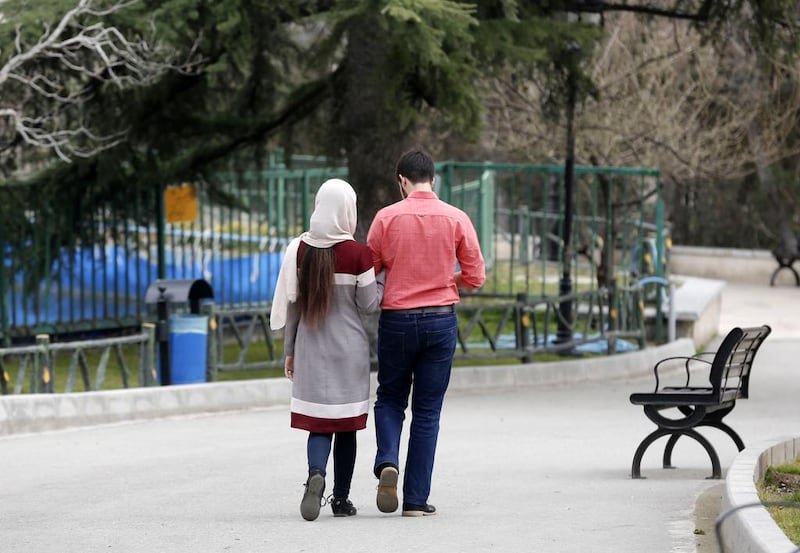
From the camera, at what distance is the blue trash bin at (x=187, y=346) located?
14.1 meters

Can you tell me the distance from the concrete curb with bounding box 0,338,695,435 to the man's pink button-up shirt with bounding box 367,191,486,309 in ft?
17.6

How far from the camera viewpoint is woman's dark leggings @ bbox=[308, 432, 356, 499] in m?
7.32

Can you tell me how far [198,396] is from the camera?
13344mm

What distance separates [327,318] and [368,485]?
82.0 inches

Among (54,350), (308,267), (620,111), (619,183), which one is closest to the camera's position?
(308,267)

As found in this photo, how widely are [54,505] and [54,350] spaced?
14.9 feet

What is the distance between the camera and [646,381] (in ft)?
55.2

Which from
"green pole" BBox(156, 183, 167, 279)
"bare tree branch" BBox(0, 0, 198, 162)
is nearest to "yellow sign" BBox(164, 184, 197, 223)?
"green pole" BBox(156, 183, 167, 279)

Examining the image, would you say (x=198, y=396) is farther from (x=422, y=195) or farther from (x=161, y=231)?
(x=422, y=195)

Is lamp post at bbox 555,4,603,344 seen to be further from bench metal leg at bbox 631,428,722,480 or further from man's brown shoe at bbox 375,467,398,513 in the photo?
man's brown shoe at bbox 375,467,398,513

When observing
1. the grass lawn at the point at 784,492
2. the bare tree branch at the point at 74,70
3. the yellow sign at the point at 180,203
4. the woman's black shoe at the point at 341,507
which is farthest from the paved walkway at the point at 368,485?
the yellow sign at the point at 180,203

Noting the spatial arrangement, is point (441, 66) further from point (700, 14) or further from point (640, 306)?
point (640, 306)

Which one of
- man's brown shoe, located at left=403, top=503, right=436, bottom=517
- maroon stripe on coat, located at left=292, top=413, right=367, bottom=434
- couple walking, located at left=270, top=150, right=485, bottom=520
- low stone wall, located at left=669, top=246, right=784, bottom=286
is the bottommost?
low stone wall, located at left=669, top=246, right=784, bottom=286

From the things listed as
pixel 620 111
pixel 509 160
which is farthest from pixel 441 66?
pixel 509 160
